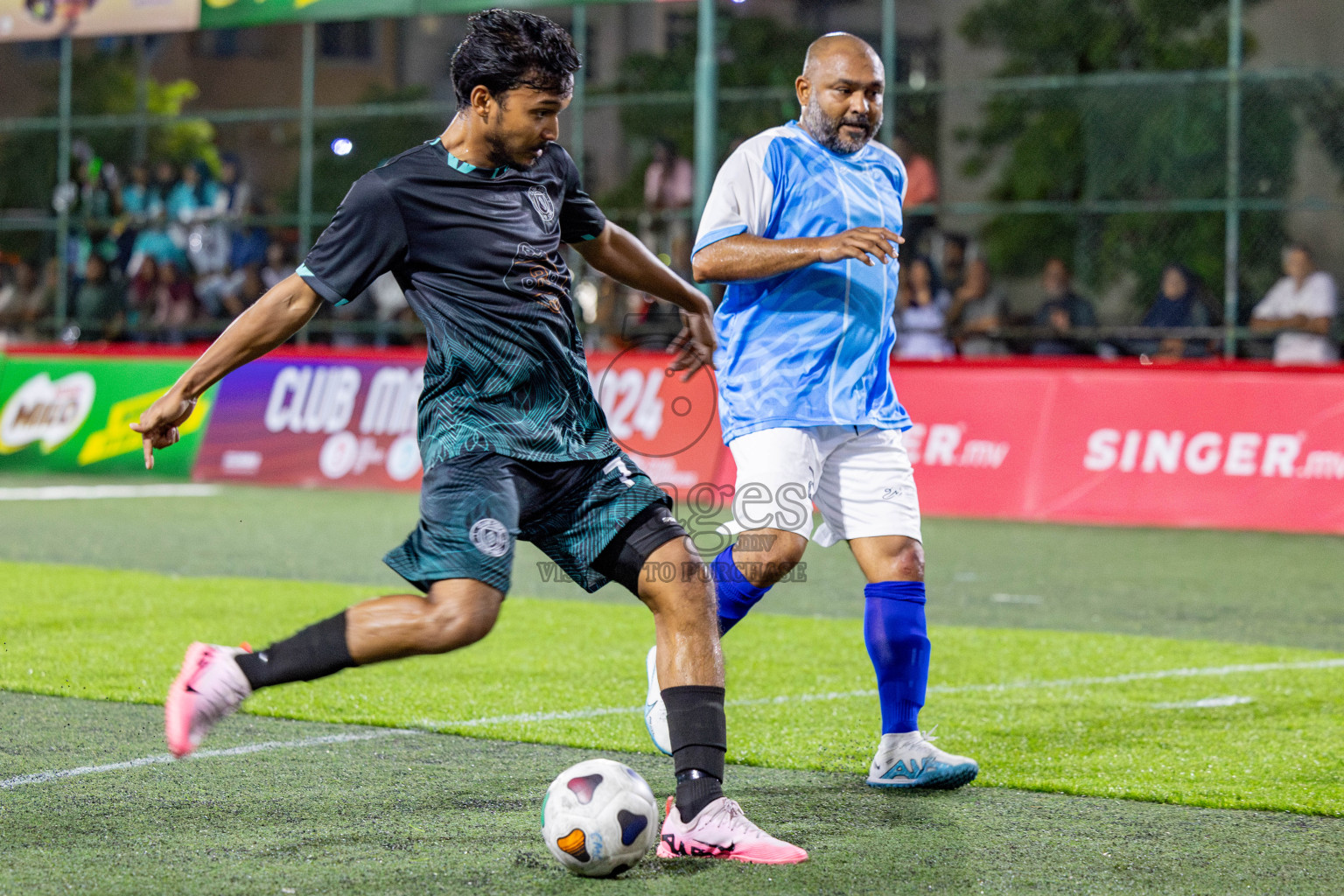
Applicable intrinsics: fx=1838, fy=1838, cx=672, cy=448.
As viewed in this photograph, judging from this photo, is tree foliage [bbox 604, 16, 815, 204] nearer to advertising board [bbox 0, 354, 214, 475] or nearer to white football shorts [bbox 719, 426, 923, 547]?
advertising board [bbox 0, 354, 214, 475]

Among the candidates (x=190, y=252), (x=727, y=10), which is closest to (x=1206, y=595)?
(x=190, y=252)

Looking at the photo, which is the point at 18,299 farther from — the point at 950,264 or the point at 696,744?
the point at 696,744

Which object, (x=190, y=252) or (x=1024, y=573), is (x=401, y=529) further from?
(x=190, y=252)

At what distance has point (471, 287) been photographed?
4488 millimetres

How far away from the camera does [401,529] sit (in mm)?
13266

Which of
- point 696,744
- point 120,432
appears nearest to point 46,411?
point 120,432

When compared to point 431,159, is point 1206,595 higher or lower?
lower

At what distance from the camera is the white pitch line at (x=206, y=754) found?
5.24 meters

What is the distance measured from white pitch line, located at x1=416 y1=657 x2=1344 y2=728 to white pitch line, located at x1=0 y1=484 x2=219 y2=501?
9551 millimetres

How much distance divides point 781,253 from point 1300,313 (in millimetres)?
12437

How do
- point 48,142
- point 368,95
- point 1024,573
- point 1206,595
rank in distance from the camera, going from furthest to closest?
point 368,95
point 48,142
point 1024,573
point 1206,595

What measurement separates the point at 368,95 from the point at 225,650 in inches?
1494

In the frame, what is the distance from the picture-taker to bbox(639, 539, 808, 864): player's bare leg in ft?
14.5

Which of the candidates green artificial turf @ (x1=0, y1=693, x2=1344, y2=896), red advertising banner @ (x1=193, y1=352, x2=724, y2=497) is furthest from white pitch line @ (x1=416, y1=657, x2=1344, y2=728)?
red advertising banner @ (x1=193, y1=352, x2=724, y2=497)
